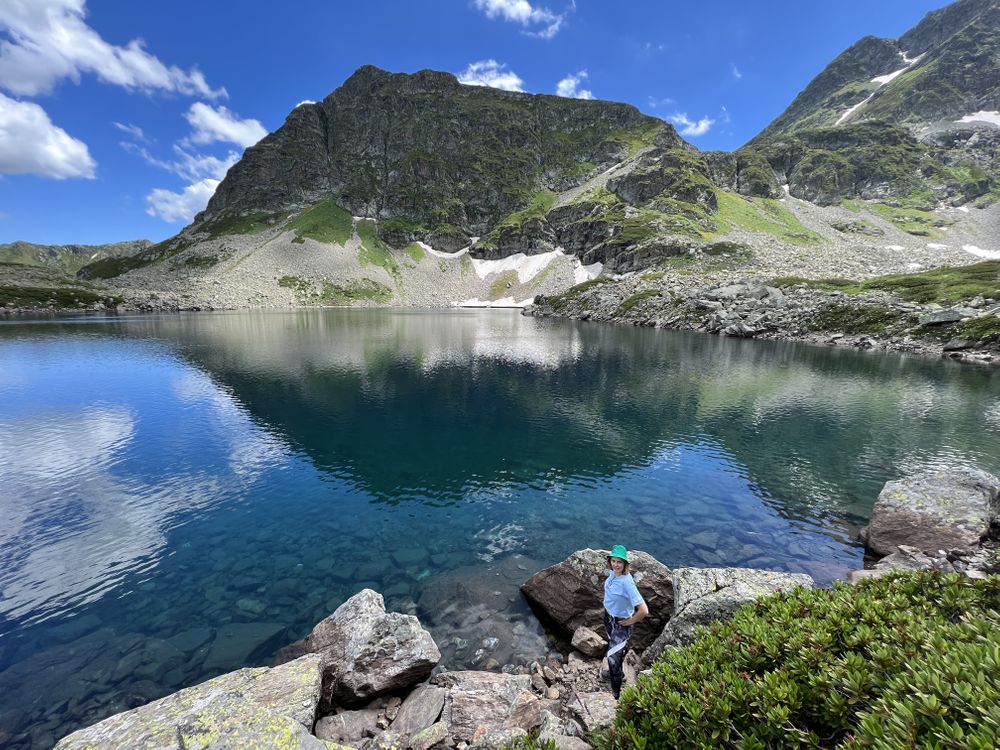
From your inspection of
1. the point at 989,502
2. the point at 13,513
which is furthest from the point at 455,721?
the point at 13,513

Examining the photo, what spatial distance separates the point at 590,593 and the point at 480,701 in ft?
20.4

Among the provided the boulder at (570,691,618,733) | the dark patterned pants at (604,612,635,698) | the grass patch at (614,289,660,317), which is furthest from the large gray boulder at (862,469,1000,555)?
the grass patch at (614,289,660,317)

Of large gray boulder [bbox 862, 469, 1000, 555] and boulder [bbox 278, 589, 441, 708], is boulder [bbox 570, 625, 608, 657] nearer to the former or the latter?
boulder [bbox 278, 589, 441, 708]

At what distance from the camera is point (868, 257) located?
556 feet

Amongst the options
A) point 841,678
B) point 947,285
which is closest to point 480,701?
point 841,678

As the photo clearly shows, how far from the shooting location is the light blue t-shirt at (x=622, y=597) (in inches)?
476

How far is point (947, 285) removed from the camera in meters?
93.8

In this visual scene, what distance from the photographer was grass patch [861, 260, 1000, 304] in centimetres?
8562

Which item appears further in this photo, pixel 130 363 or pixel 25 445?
pixel 130 363

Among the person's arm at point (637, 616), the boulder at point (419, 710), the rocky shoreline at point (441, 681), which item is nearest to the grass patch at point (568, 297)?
the rocky shoreline at point (441, 681)

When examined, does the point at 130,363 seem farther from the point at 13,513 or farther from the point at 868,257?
the point at 868,257

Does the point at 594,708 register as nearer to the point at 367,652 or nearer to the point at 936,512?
the point at 367,652

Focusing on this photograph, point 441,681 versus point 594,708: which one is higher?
point 594,708

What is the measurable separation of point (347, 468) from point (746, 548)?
2488cm
